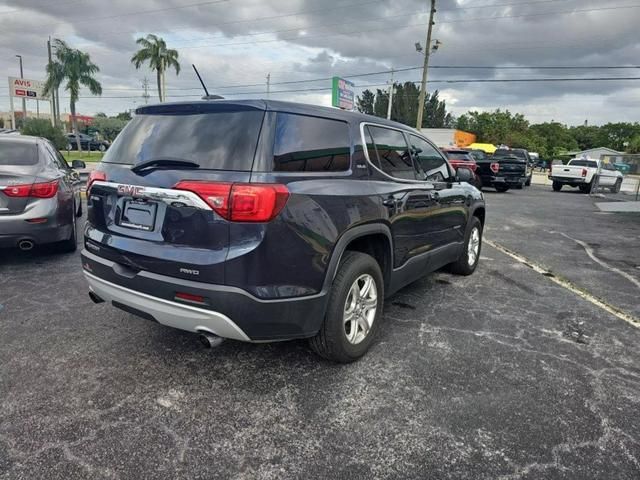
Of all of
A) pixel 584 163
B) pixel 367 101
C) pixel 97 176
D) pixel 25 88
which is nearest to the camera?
pixel 97 176

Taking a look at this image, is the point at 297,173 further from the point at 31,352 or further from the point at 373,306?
the point at 31,352

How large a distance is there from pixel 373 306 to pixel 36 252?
491cm

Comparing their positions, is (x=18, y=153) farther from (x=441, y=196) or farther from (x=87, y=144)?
(x=87, y=144)

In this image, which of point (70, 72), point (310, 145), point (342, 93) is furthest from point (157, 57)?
point (310, 145)

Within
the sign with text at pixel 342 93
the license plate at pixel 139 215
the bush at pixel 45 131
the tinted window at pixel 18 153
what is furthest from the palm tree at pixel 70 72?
the license plate at pixel 139 215

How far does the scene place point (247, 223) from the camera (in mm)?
2473

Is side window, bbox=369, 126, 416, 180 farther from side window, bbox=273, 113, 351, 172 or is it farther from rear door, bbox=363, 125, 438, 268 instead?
side window, bbox=273, 113, 351, 172

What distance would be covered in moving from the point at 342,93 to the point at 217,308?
3046 centimetres

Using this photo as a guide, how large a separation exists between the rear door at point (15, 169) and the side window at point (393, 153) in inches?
155

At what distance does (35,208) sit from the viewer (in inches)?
201

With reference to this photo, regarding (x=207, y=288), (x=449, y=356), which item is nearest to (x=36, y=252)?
(x=207, y=288)

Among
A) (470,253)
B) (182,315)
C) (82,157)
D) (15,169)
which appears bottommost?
(470,253)

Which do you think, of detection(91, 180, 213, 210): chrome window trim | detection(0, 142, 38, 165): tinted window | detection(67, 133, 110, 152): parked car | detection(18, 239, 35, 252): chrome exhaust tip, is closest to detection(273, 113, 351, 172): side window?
detection(91, 180, 213, 210): chrome window trim

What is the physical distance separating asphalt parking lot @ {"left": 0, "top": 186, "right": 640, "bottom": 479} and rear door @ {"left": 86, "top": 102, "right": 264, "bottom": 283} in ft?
2.66
